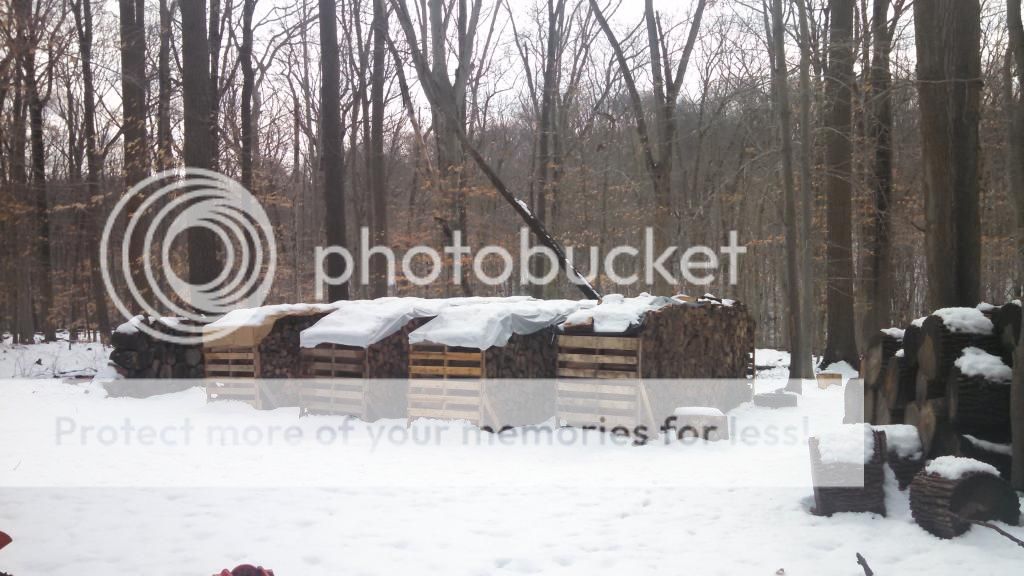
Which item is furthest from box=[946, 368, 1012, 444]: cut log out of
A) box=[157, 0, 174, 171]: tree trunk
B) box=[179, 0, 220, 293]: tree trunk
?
box=[157, 0, 174, 171]: tree trunk

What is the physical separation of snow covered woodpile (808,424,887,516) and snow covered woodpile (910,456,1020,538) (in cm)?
47

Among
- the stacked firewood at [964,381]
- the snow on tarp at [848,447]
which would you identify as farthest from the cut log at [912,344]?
the snow on tarp at [848,447]

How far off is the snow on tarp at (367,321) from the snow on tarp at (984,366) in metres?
5.91

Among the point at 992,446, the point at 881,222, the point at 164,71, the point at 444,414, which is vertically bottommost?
the point at 444,414

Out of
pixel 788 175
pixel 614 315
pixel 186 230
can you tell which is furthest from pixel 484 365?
pixel 186 230

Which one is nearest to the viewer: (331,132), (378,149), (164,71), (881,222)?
(881,222)

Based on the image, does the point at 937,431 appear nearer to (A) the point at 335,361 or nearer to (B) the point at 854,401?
(B) the point at 854,401

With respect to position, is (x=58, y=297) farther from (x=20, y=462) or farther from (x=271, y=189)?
(x=20, y=462)

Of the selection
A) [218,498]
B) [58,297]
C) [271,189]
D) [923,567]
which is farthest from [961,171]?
[58,297]

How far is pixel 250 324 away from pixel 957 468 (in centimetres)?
863

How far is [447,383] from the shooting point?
894cm

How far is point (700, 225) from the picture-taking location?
27.3 meters

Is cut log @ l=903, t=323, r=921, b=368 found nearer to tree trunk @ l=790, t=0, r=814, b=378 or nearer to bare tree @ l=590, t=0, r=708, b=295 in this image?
tree trunk @ l=790, t=0, r=814, b=378

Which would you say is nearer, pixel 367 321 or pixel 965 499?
pixel 965 499
